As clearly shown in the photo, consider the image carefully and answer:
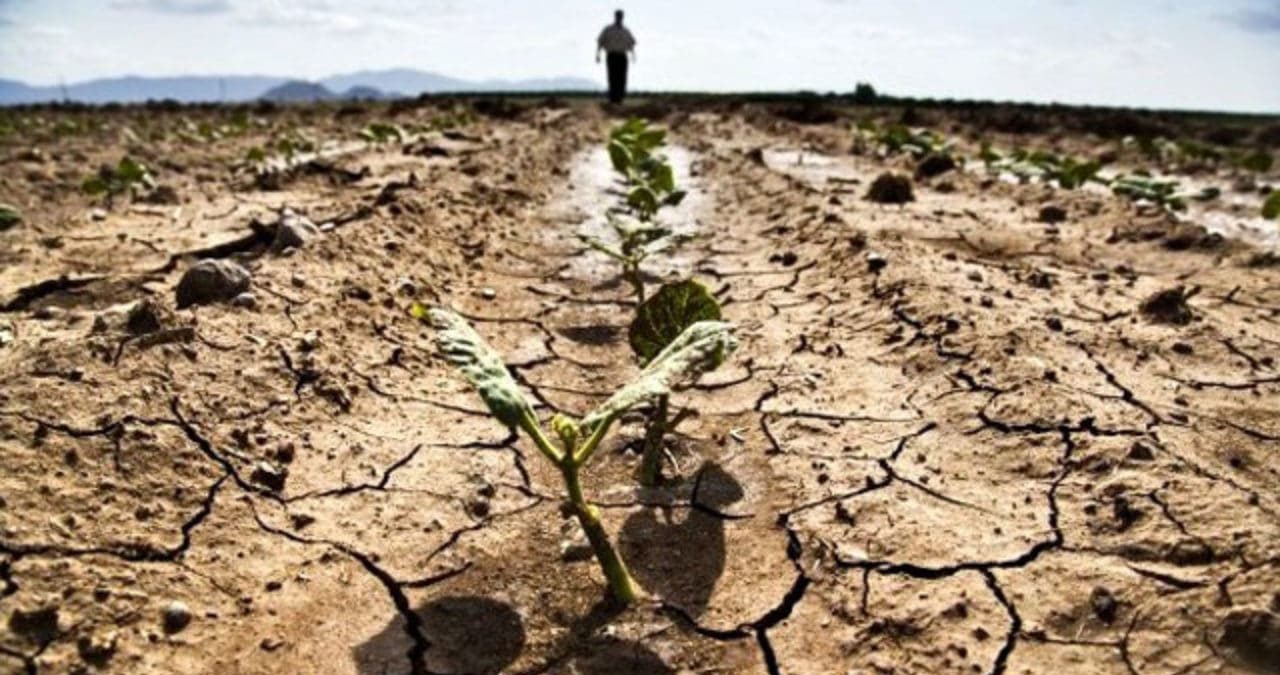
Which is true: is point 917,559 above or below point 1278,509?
below

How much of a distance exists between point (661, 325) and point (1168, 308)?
2.45 m

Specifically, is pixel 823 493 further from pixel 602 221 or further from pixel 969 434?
pixel 602 221

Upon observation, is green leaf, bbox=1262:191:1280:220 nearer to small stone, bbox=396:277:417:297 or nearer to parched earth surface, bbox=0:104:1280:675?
parched earth surface, bbox=0:104:1280:675

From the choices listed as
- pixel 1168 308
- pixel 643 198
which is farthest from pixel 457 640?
pixel 643 198

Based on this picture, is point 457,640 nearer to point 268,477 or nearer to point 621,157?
point 268,477

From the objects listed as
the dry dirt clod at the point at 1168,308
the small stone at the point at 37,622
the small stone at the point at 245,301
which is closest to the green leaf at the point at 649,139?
the dry dirt clod at the point at 1168,308

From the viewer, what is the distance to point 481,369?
76.6 inches

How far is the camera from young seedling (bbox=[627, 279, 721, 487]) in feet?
8.99

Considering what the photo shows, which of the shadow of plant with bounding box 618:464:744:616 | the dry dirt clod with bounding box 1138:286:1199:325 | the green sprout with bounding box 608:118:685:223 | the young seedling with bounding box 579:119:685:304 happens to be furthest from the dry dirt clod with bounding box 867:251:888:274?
the shadow of plant with bounding box 618:464:744:616

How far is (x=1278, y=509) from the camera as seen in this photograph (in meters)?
2.28

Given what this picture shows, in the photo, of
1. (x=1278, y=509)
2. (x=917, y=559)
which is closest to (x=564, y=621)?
(x=917, y=559)

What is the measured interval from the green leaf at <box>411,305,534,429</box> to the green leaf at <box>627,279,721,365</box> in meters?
0.79

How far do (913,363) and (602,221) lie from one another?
3.44 meters

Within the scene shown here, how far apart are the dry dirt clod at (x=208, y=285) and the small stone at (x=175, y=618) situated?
173 cm
